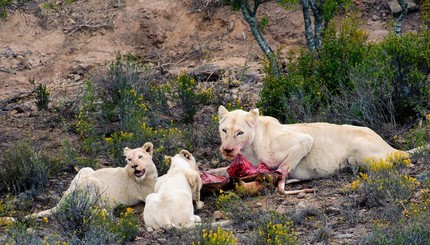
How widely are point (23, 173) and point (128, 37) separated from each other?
8.11 meters

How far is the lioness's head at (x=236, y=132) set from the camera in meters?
11.5

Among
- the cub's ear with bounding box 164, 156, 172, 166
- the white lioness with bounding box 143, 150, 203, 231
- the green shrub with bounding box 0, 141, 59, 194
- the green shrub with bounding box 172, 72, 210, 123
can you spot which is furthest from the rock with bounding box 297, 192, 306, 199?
the green shrub with bounding box 172, 72, 210, 123

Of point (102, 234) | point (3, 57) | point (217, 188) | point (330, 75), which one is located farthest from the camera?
point (3, 57)

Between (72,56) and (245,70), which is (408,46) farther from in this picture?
(72,56)

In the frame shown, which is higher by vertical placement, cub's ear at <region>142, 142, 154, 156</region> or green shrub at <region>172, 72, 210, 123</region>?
cub's ear at <region>142, 142, 154, 156</region>

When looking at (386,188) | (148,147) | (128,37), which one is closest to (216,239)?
(386,188)

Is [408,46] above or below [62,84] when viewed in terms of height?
above

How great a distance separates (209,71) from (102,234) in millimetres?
9445

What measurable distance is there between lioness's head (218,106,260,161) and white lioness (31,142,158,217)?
1.00 metres

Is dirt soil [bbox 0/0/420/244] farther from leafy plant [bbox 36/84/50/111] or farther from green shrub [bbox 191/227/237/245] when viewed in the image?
green shrub [bbox 191/227/237/245]

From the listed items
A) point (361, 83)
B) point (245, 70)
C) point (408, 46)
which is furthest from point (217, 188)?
point (245, 70)

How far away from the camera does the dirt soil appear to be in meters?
19.2

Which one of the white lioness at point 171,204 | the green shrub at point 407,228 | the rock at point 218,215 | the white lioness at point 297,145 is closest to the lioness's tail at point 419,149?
the white lioness at point 297,145

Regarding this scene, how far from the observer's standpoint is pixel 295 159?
11703 mm
